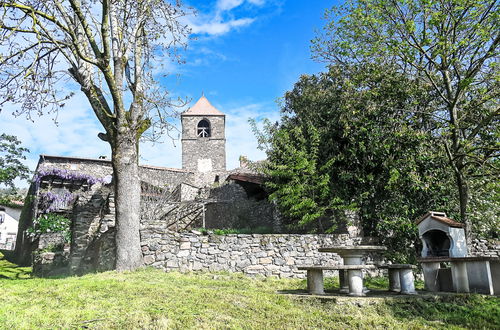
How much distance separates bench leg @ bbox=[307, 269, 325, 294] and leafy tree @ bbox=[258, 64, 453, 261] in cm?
464

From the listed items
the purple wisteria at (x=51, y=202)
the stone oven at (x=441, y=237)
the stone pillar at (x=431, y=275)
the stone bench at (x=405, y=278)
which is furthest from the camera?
the purple wisteria at (x=51, y=202)

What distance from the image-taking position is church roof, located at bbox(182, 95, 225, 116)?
38.1 metres

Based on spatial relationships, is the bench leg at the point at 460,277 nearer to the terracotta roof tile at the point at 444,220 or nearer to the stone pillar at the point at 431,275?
the stone pillar at the point at 431,275

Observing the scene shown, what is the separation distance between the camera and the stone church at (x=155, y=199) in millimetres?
12633

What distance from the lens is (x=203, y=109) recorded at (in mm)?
39031

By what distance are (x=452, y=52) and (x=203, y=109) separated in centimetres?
3016

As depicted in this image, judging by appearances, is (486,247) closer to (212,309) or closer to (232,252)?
(232,252)

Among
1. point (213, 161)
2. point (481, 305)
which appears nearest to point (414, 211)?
point (481, 305)

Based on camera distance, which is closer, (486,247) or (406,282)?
(406,282)

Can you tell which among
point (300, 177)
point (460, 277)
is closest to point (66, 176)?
point (300, 177)

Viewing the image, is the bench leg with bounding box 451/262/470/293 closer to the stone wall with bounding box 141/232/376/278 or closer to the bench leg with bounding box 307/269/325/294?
the bench leg with bounding box 307/269/325/294

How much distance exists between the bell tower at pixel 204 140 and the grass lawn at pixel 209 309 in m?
28.7

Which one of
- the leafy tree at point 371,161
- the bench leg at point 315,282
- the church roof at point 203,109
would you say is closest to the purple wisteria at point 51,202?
the church roof at point 203,109

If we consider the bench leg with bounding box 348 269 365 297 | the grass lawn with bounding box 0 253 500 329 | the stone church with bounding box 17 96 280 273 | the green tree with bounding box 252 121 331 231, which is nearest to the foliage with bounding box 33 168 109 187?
the stone church with bounding box 17 96 280 273
